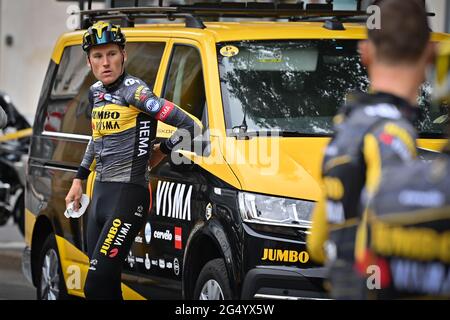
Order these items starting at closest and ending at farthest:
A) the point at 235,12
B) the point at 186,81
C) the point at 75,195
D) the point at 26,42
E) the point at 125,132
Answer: the point at 125,132, the point at 75,195, the point at 186,81, the point at 235,12, the point at 26,42

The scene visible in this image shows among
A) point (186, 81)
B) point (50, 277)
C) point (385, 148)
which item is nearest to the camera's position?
point (385, 148)

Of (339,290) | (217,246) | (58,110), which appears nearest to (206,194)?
(217,246)

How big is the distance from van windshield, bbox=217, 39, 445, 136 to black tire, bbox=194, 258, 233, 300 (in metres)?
0.78

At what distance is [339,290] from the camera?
3461mm

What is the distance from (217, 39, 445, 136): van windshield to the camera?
24.1 feet

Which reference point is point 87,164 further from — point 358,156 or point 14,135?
point 14,135

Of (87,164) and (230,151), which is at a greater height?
(230,151)

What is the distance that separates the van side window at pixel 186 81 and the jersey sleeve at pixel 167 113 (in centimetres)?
28

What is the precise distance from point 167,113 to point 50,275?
2.62m

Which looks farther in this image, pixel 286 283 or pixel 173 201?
pixel 173 201

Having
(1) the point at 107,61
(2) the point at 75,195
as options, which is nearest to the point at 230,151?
(1) the point at 107,61

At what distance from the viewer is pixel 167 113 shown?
7.25 meters

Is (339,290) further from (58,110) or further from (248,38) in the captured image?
(58,110)
